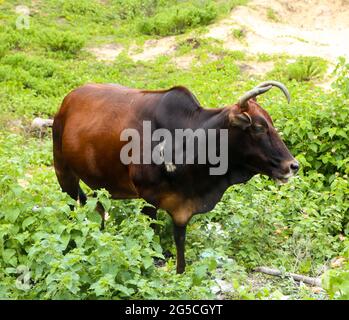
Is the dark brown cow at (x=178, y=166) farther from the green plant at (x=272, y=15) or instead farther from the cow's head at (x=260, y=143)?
the green plant at (x=272, y=15)

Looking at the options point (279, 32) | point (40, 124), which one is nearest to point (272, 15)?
point (279, 32)

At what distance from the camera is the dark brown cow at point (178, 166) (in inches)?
220

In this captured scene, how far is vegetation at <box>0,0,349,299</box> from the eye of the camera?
14.4 ft

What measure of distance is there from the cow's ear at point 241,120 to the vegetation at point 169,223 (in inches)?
39.9

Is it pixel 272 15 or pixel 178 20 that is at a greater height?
pixel 272 15

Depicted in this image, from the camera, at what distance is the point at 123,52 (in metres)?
15.3

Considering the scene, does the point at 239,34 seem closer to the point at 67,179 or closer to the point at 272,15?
the point at 272,15

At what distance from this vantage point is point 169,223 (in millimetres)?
6203

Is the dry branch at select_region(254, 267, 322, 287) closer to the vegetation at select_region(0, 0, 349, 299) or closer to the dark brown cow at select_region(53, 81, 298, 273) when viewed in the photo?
the vegetation at select_region(0, 0, 349, 299)

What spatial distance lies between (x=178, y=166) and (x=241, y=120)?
633 millimetres

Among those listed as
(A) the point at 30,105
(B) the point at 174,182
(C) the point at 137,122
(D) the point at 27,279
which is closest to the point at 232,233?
(B) the point at 174,182

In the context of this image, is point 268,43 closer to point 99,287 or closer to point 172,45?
point 172,45

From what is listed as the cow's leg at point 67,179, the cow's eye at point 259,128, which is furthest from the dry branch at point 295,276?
the cow's leg at point 67,179

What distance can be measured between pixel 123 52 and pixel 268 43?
10.8 ft
